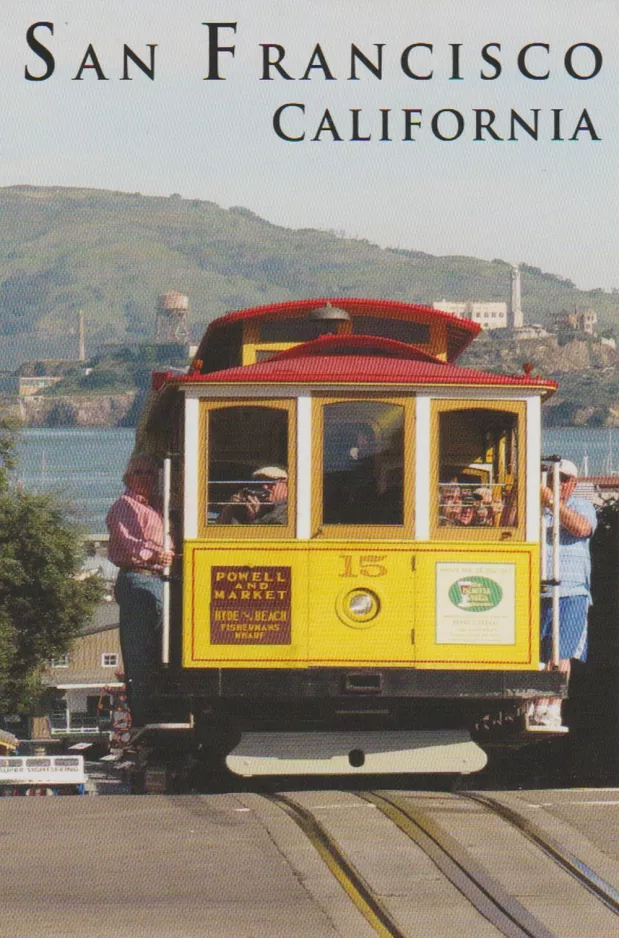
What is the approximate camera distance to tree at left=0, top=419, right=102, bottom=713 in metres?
53.2

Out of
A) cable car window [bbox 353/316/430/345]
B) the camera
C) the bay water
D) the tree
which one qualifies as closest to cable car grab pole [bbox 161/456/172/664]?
the camera

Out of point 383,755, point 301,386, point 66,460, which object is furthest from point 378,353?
point 66,460

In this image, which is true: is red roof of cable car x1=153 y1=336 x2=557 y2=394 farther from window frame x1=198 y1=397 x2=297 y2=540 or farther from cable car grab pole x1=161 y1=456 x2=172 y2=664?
cable car grab pole x1=161 y1=456 x2=172 y2=664

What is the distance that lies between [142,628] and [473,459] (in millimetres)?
2580

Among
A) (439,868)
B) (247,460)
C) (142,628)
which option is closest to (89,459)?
(142,628)

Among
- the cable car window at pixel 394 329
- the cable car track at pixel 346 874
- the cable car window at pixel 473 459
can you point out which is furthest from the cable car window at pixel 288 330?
the cable car track at pixel 346 874

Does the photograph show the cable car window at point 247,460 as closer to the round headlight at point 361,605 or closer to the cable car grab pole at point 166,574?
the cable car grab pole at point 166,574

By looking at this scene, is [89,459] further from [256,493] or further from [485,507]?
[485,507]

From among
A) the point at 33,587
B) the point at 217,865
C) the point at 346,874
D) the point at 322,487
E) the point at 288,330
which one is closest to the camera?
the point at 346,874

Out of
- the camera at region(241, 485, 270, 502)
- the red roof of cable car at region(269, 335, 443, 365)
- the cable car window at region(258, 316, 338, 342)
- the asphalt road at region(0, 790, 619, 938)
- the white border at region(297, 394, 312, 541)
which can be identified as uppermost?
the cable car window at region(258, 316, 338, 342)

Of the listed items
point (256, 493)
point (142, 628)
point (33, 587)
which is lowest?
point (33, 587)

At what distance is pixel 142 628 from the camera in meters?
13.4

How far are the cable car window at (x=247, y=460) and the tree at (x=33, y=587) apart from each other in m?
40.4

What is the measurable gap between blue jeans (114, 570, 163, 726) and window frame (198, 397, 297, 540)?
2.57 ft
